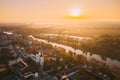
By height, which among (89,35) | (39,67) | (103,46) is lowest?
(39,67)

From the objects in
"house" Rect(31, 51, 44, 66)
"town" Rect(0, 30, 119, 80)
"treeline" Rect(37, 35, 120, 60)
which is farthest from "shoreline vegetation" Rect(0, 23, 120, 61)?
"house" Rect(31, 51, 44, 66)

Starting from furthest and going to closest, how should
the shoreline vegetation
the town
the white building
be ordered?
the shoreline vegetation → the white building → the town

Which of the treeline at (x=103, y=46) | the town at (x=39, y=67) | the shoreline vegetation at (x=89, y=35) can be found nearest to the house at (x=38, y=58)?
the town at (x=39, y=67)

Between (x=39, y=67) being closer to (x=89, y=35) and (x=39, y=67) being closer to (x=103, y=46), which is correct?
(x=103, y=46)

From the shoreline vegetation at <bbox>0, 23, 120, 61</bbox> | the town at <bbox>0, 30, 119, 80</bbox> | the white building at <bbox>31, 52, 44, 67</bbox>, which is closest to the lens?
the town at <bbox>0, 30, 119, 80</bbox>

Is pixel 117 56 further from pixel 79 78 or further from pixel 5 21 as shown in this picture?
pixel 5 21

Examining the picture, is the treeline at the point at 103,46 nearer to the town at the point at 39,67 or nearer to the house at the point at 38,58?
the town at the point at 39,67

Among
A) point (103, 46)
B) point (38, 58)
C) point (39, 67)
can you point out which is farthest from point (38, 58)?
point (103, 46)

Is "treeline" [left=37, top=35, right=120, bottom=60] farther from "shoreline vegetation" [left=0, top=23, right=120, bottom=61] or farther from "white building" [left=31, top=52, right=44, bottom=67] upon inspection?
"white building" [left=31, top=52, right=44, bottom=67]

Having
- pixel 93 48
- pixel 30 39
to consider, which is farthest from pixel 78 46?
pixel 30 39

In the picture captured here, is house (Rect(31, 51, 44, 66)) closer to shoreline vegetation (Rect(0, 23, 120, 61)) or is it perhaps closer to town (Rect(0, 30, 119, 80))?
town (Rect(0, 30, 119, 80))

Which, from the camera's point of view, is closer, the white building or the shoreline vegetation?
the white building
